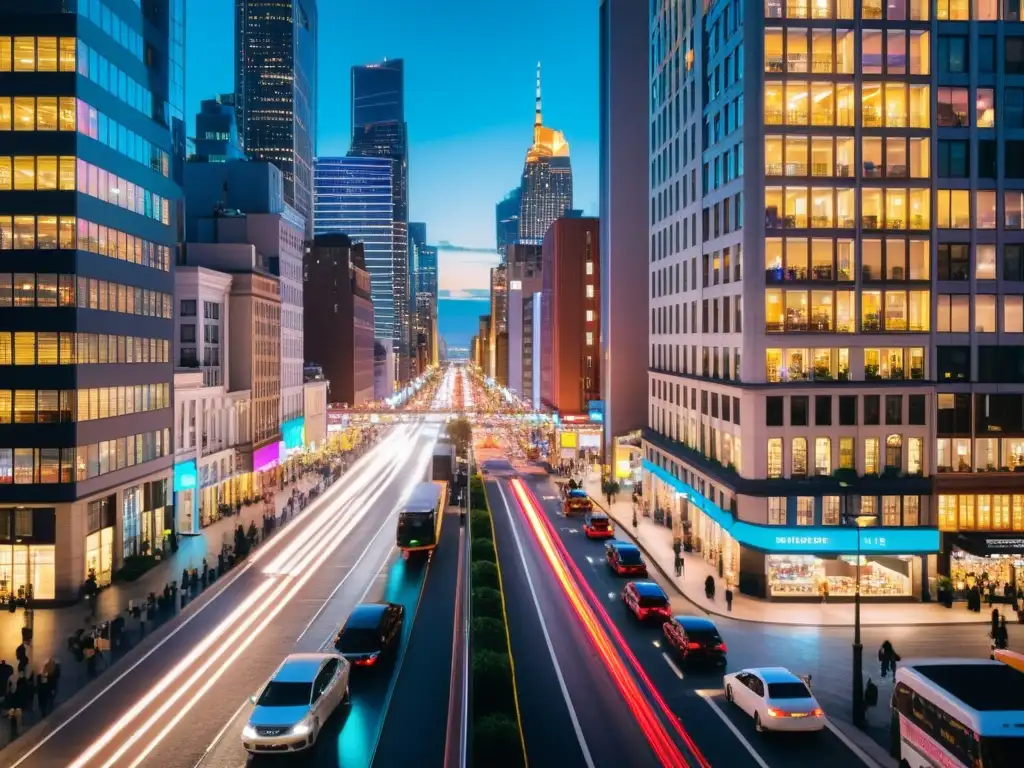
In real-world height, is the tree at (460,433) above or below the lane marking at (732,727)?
above

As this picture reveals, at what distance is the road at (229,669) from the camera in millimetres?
24078

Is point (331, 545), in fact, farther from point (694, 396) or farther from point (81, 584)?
point (694, 396)

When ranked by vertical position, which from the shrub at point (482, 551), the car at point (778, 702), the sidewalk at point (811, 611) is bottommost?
the sidewalk at point (811, 611)

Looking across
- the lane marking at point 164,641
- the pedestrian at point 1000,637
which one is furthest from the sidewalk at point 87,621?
the pedestrian at point 1000,637

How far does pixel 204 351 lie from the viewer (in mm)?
71125

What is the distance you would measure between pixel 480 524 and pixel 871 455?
71.8 feet

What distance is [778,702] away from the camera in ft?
81.7

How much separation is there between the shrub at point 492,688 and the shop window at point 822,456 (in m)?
24.6

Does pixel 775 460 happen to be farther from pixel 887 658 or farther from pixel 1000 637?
pixel 887 658

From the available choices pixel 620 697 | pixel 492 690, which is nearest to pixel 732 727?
pixel 620 697

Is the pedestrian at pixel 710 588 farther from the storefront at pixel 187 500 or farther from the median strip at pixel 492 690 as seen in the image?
the storefront at pixel 187 500

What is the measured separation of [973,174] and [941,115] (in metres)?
3.52

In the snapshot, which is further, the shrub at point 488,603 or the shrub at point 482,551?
the shrub at point 482,551

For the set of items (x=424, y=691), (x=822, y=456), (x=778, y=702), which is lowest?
Result: (x=424, y=691)
